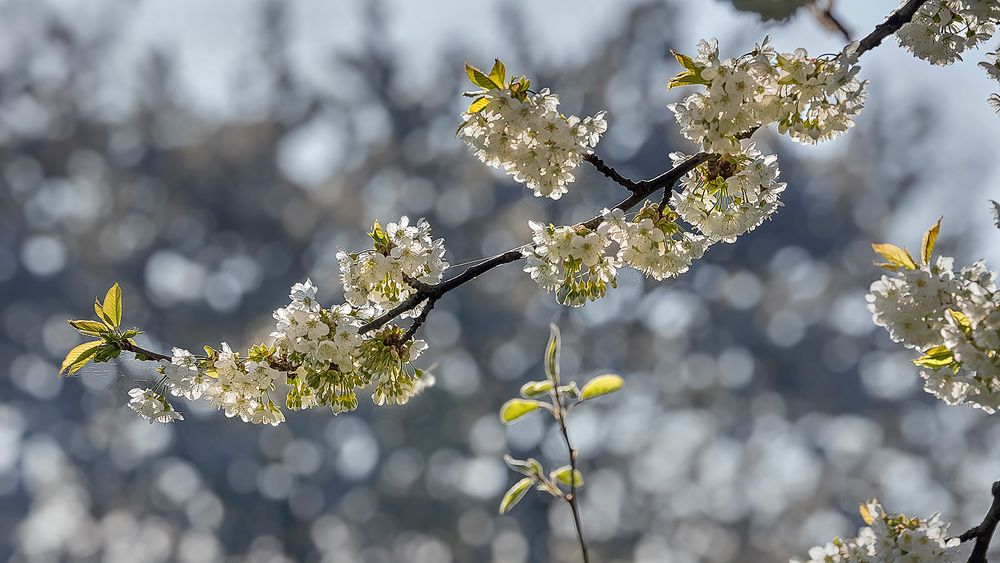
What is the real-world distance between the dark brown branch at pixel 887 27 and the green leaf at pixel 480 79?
0.55 meters

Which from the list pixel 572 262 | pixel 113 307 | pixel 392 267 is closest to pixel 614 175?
pixel 572 262

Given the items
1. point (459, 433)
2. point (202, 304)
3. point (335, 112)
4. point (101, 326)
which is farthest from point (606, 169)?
point (335, 112)

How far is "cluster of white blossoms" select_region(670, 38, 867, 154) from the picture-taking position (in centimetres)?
129

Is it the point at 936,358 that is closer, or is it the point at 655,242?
the point at 936,358

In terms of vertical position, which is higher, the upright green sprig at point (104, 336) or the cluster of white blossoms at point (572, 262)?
the upright green sprig at point (104, 336)

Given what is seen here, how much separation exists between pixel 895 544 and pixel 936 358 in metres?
0.29

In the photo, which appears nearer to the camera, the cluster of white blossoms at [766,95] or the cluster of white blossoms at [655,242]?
the cluster of white blossoms at [766,95]

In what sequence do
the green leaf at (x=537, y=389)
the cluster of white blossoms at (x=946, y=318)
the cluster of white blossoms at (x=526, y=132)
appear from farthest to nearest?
the cluster of white blossoms at (x=526, y=132)
the cluster of white blossoms at (x=946, y=318)
the green leaf at (x=537, y=389)

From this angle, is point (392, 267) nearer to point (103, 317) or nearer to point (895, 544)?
point (103, 317)

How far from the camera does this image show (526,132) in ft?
4.57

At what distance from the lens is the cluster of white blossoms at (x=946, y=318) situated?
3.60ft

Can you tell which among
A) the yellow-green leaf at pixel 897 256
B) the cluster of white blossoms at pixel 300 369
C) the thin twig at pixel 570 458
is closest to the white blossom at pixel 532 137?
the cluster of white blossoms at pixel 300 369

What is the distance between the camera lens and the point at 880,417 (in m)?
10.6

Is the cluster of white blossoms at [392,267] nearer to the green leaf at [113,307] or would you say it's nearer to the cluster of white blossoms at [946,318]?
the green leaf at [113,307]
